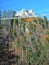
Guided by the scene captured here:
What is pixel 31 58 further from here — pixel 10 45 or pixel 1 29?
pixel 1 29

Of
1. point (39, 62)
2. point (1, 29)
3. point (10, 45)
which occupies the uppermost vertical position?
point (1, 29)

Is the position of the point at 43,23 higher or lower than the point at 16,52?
higher

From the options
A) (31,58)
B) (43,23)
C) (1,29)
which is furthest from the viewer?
(43,23)

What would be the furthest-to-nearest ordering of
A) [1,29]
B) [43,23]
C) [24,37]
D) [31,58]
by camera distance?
[43,23], [24,37], [31,58], [1,29]

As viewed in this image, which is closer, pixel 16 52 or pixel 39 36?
pixel 16 52

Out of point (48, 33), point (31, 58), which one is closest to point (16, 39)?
point (31, 58)

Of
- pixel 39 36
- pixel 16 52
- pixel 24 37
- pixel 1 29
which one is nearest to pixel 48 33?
pixel 39 36
